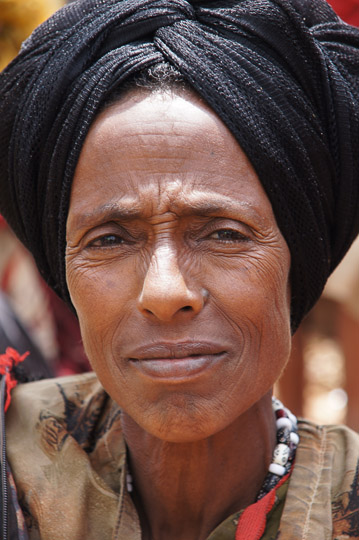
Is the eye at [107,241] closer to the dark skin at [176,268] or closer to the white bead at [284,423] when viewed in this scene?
the dark skin at [176,268]

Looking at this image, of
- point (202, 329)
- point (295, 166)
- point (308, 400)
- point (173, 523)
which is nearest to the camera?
point (202, 329)

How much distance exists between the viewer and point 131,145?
2297 millimetres

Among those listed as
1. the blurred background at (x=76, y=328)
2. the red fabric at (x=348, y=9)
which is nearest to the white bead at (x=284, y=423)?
the blurred background at (x=76, y=328)

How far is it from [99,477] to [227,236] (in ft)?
2.80

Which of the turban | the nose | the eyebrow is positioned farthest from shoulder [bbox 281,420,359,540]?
the eyebrow

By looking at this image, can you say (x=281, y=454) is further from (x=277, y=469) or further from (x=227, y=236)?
(x=227, y=236)

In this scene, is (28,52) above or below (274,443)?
above

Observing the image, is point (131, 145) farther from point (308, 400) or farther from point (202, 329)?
point (308, 400)

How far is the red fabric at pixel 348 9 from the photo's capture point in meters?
2.94

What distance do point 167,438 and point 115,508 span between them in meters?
0.37

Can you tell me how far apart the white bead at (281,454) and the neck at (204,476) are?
0.03 metres

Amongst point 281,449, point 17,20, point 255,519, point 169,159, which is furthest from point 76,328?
point 169,159

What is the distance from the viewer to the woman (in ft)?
7.47

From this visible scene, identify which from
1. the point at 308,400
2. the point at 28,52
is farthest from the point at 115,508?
the point at 308,400
